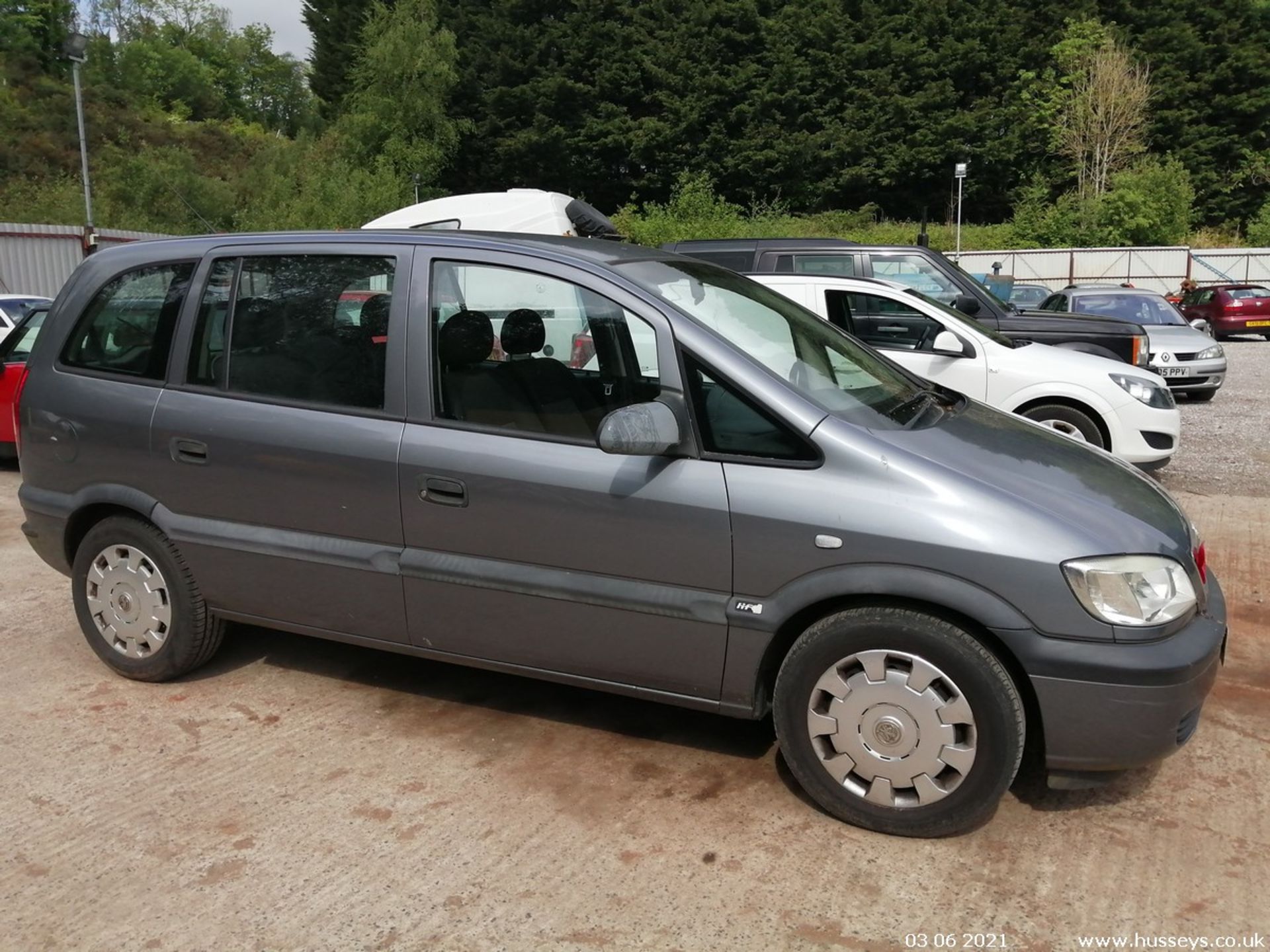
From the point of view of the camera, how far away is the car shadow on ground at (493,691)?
3912 mm

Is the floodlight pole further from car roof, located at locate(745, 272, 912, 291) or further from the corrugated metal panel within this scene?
car roof, located at locate(745, 272, 912, 291)

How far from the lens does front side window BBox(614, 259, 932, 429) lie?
3.45 meters

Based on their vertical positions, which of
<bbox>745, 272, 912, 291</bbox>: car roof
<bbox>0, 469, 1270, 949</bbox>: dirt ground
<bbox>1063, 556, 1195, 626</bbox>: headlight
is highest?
<bbox>745, 272, 912, 291</bbox>: car roof

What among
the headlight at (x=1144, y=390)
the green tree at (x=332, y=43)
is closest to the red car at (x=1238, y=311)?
the headlight at (x=1144, y=390)

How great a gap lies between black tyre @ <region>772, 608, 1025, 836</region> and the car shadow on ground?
569 millimetres

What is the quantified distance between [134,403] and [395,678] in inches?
59.8

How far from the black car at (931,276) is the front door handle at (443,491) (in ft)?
22.9

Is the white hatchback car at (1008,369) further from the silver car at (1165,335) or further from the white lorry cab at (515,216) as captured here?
the white lorry cab at (515,216)

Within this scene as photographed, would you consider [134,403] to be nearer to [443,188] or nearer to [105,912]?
[105,912]

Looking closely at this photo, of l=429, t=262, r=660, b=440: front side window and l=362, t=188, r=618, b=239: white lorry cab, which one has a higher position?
l=362, t=188, r=618, b=239: white lorry cab

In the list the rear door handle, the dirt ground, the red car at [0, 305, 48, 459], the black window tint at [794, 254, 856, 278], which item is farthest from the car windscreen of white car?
the rear door handle

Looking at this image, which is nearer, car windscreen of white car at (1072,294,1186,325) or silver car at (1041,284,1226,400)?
silver car at (1041,284,1226,400)

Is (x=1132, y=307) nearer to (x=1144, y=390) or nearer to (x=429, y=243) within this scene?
(x=1144, y=390)

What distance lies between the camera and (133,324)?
4.31 metres
